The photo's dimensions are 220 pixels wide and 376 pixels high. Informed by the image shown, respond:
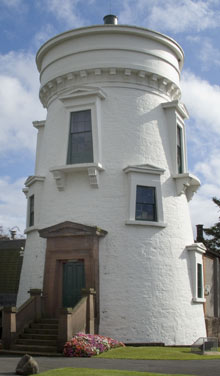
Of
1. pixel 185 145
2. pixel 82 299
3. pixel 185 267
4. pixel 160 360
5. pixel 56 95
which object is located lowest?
pixel 160 360

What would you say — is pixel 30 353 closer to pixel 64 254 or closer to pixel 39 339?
pixel 39 339

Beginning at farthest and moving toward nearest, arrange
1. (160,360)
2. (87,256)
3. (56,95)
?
(56,95) < (87,256) < (160,360)

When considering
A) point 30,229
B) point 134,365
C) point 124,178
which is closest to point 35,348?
point 134,365

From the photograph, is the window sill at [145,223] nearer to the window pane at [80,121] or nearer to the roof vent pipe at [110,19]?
the window pane at [80,121]

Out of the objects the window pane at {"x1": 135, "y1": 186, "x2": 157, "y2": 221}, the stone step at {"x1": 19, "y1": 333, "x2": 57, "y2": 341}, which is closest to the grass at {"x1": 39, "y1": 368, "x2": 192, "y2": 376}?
the stone step at {"x1": 19, "y1": 333, "x2": 57, "y2": 341}

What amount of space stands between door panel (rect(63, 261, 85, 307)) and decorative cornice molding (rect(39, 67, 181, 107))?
7.06 meters

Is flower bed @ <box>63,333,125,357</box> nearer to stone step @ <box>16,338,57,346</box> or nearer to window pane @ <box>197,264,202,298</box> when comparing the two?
stone step @ <box>16,338,57,346</box>

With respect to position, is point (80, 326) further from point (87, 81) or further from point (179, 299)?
point (87, 81)

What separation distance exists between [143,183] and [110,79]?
4697mm

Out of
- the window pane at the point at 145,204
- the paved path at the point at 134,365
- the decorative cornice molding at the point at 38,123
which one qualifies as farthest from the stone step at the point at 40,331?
the decorative cornice molding at the point at 38,123

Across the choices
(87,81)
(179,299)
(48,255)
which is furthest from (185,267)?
(87,81)

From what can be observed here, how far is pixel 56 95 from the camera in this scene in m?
22.3

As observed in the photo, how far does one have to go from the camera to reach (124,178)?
20.3m

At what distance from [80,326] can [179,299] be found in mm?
4488
